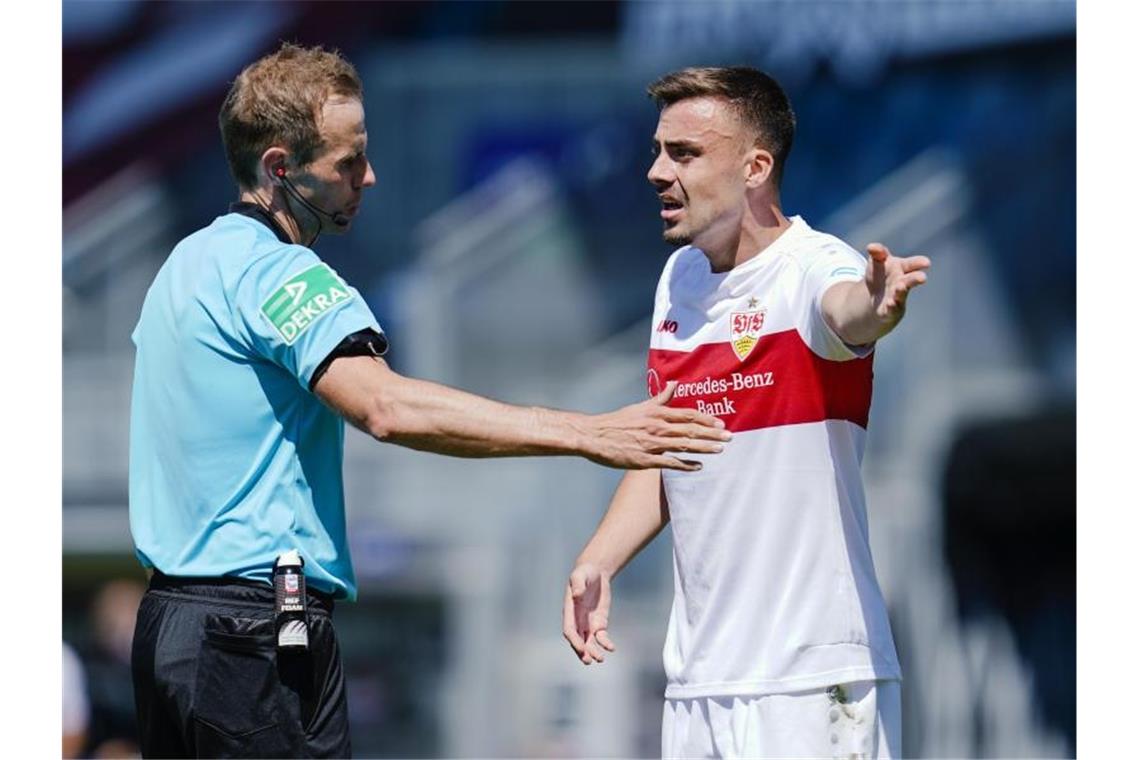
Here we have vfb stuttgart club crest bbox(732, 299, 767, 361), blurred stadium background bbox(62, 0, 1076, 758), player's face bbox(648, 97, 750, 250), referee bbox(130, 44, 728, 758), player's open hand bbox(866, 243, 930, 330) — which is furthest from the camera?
blurred stadium background bbox(62, 0, 1076, 758)

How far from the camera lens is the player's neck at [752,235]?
4.36 meters

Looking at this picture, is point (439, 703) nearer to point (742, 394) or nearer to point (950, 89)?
point (950, 89)

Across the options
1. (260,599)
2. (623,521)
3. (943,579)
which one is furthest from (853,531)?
(943,579)

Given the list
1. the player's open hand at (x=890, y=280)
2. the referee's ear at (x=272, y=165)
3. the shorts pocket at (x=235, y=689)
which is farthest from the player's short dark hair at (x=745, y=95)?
the shorts pocket at (x=235, y=689)

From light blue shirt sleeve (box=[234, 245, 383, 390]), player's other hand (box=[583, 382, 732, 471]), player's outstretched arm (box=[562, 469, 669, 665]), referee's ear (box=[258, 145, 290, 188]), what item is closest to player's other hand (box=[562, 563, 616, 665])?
player's outstretched arm (box=[562, 469, 669, 665])

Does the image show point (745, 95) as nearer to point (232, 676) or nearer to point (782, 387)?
point (782, 387)

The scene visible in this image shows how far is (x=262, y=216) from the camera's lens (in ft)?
13.3

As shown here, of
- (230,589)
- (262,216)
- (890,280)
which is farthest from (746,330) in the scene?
(230,589)

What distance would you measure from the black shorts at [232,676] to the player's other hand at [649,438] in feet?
2.43

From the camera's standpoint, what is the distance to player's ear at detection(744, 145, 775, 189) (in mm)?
4383

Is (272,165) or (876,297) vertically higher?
(272,165)

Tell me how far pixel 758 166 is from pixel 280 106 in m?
1.20

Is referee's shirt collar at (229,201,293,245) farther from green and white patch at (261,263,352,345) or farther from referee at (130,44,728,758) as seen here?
green and white patch at (261,263,352,345)

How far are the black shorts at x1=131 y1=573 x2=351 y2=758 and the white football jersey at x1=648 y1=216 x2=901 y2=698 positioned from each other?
36.5 inches
